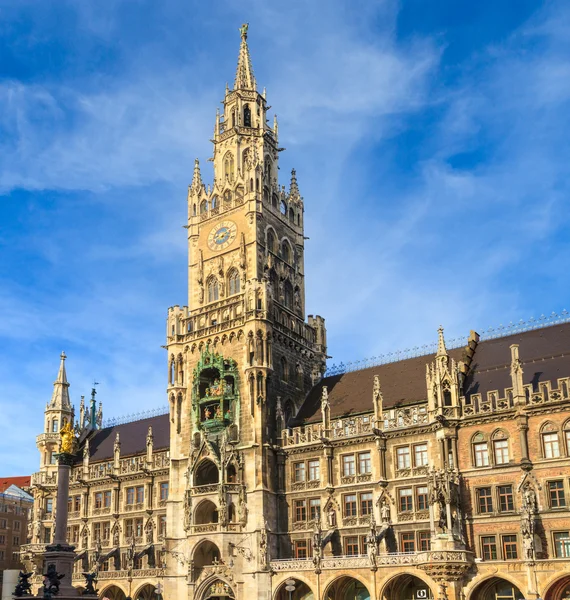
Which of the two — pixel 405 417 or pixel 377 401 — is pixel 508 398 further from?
pixel 377 401

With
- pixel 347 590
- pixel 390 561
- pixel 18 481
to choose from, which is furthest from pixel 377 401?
pixel 18 481

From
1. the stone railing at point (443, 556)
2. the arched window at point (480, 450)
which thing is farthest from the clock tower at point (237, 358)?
the arched window at point (480, 450)

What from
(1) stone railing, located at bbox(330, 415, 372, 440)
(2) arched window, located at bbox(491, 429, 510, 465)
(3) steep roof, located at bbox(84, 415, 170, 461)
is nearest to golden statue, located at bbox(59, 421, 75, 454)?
(1) stone railing, located at bbox(330, 415, 372, 440)

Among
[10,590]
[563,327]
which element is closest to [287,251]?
[563,327]

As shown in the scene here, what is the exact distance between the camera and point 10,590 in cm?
8900

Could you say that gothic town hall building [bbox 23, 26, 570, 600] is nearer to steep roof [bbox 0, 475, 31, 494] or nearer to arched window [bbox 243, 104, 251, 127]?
arched window [bbox 243, 104, 251, 127]

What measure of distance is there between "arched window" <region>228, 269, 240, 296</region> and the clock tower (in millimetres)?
136

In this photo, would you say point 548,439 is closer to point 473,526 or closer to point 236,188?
point 473,526

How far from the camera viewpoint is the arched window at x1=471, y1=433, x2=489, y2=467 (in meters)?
51.7

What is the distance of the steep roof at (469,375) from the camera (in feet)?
177

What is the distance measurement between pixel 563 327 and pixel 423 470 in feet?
48.0

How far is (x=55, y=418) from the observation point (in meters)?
84.7

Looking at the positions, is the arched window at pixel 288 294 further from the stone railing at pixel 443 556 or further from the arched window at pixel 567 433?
the arched window at pixel 567 433

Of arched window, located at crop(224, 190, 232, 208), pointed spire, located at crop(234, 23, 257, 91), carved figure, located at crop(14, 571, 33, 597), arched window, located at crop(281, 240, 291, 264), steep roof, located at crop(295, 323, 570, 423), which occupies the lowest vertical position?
carved figure, located at crop(14, 571, 33, 597)
